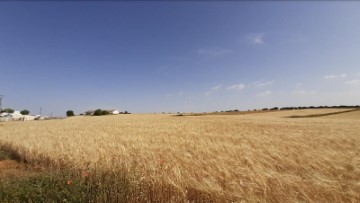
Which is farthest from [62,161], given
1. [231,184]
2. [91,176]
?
[231,184]

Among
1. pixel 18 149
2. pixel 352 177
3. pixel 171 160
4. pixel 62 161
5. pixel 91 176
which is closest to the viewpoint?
pixel 91 176

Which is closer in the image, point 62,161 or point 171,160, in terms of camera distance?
point 171,160

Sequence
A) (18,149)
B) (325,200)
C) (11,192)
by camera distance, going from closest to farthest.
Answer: (325,200)
(11,192)
(18,149)

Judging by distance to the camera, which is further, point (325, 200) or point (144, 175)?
point (144, 175)

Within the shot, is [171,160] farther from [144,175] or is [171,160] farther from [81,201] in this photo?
[81,201]

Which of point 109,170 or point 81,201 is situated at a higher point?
point 109,170

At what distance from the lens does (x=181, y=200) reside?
3736 mm

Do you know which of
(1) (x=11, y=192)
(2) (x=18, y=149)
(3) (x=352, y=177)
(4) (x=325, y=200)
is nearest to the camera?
(4) (x=325, y=200)

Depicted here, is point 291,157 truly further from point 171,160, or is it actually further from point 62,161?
point 62,161

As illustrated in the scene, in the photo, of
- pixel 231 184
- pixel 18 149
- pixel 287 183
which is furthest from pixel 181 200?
pixel 18 149

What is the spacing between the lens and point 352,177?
5121 millimetres

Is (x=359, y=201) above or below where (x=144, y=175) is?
below

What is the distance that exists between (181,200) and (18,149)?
31.5ft

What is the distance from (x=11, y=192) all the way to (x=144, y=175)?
98.6 inches
